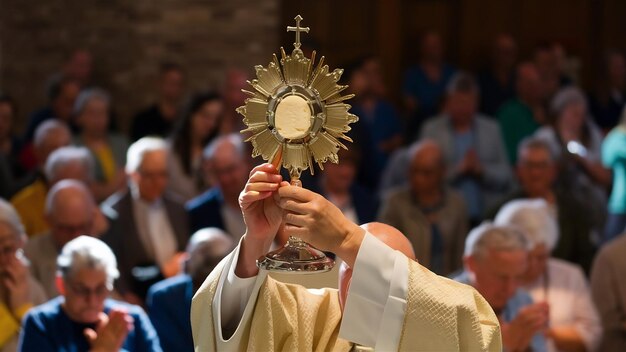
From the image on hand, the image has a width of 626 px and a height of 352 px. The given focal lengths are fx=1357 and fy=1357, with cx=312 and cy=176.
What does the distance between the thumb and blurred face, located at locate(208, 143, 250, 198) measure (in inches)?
95.8

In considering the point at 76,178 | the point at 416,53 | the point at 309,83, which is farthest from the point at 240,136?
the point at 309,83

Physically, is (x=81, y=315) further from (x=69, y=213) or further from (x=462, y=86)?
(x=462, y=86)

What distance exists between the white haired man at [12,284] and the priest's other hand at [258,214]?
2464 mm

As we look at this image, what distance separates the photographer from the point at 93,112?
30.2 ft

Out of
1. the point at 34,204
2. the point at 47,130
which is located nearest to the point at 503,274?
the point at 34,204

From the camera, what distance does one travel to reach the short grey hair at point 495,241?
586 centimetres

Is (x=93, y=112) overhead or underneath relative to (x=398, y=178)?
overhead

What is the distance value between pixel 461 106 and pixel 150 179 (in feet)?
8.22

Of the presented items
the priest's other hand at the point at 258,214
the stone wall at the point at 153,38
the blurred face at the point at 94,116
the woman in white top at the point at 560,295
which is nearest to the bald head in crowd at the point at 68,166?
the blurred face at the point at 94,116

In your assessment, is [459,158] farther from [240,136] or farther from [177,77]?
[177,77]

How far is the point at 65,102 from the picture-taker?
1021 cm

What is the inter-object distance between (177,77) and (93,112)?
4.67ft

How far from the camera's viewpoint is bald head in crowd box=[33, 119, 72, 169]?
8.79m

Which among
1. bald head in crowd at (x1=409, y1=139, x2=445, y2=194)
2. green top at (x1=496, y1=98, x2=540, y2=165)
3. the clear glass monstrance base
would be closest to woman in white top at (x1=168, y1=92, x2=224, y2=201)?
bald head in crowd at (x1=409, y1=139, x2=445, y2=194)
